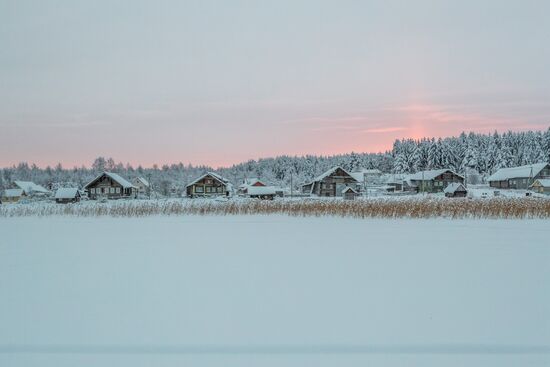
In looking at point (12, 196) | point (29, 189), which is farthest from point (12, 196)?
point (29, 189)

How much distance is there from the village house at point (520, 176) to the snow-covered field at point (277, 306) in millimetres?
66383

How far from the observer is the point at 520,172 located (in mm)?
70375

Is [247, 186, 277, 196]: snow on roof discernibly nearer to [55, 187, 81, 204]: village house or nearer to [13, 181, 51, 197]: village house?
[55, 187, 81, 204]: village house

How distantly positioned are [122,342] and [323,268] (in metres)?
4.39

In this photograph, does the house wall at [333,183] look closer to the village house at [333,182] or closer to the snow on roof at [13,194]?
the village house at [333,182]

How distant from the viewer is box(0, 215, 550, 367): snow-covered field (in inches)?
180

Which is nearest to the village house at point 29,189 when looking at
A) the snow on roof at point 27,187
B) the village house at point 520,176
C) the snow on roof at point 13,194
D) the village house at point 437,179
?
the snow on roof at point 27,187

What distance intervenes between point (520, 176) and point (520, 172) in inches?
31.1

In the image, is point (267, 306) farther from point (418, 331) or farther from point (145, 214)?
point (145, 214)

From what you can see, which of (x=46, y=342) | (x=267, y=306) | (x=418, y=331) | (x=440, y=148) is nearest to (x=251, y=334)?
(x=267, y=306)

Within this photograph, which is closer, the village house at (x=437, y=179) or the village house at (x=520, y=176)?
the village house at (x=520, y=176)

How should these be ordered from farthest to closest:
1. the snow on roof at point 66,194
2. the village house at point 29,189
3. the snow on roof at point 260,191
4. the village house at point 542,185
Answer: the village house at point 29,189, the village house at point 542,185, the snow on roof at point 260,191, the snow on roof at point 66,194

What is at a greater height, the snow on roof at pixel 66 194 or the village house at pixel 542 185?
the village house at pixel 542 185

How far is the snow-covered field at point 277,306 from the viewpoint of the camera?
457cm
